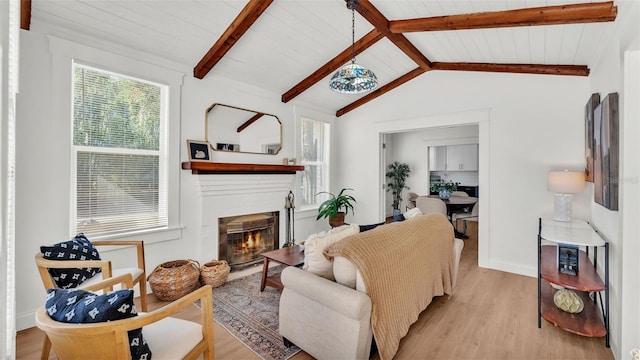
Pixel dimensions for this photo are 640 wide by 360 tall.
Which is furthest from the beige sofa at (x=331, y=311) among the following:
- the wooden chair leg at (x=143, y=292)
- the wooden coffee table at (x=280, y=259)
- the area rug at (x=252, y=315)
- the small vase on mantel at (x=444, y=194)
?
the small vase on mantel at (x=444, y=194)

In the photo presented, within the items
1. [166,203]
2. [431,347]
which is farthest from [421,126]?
[166,203]

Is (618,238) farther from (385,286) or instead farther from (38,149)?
(38,149)

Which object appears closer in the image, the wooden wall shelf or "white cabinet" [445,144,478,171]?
the wooden wall shelf

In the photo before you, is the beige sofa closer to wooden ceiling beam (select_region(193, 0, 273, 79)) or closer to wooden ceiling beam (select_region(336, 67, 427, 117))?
wooden ceiling beam (select_region(193, 0, 273, 79))

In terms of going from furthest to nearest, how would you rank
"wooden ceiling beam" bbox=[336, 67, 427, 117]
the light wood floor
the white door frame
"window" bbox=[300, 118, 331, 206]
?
"window" bbox=[300, 118, 331, 206]
"wooden ceiling beam" bbox=[336, 67, 427, 117]
the white door frame
the light wood floor

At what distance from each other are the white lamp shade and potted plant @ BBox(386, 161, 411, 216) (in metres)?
4.50

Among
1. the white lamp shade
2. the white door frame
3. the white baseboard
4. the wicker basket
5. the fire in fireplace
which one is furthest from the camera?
the white door frame

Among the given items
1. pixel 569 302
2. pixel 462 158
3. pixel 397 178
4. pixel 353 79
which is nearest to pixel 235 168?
pixel 353 79

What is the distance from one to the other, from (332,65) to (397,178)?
4.33 m

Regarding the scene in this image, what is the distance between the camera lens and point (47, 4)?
7.27 feet

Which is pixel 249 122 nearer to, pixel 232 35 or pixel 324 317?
pixel 232 35

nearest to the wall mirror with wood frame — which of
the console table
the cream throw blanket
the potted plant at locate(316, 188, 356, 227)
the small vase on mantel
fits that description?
the potted plant at locate(316, 188, 356, 227)

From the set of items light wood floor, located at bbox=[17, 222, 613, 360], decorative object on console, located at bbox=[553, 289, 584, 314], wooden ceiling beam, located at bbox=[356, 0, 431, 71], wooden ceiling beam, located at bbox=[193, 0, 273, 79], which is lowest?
light wood floor, located at bbox=[17, 222, 613, 360]

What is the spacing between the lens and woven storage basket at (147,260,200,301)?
2803mm
